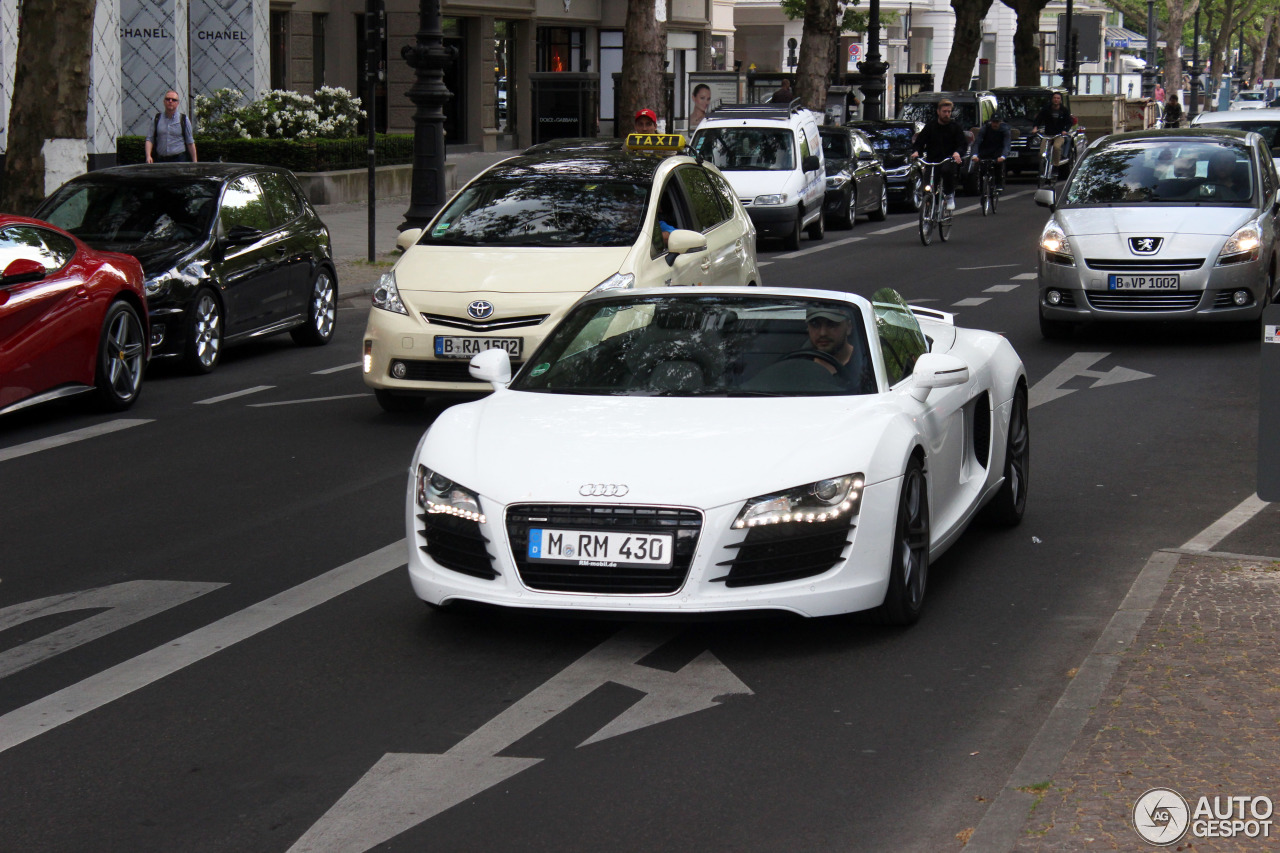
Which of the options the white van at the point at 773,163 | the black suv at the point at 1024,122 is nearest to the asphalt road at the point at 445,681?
the white van at the point at 773,163

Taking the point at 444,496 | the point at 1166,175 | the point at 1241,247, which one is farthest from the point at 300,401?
the point at 1166,175

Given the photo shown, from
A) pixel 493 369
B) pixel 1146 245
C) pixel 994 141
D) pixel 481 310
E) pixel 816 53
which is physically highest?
pixel 816 53

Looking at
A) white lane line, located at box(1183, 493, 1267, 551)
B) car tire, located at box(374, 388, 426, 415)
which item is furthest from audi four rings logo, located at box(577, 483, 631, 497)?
car tire, located at box(374, 388, 426, 415)

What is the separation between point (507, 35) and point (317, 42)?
8.30 meters

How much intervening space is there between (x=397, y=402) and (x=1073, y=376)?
4.95 m

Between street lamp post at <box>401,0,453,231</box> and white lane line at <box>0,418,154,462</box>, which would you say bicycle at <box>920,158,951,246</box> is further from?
white lane line at <box>0,418,154,462</box>

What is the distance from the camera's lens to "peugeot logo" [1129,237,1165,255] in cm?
1468

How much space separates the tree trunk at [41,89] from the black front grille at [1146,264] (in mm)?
9692

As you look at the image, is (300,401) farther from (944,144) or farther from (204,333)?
(944,144)

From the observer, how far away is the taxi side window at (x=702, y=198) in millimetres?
13570

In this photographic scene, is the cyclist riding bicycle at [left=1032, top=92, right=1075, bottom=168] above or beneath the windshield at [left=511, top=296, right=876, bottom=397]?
above

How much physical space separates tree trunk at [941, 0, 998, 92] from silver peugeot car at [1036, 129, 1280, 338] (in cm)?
4113

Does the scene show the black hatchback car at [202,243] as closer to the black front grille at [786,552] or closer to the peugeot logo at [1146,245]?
the peugeot logo at [1146,245]

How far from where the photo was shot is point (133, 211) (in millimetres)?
14922
